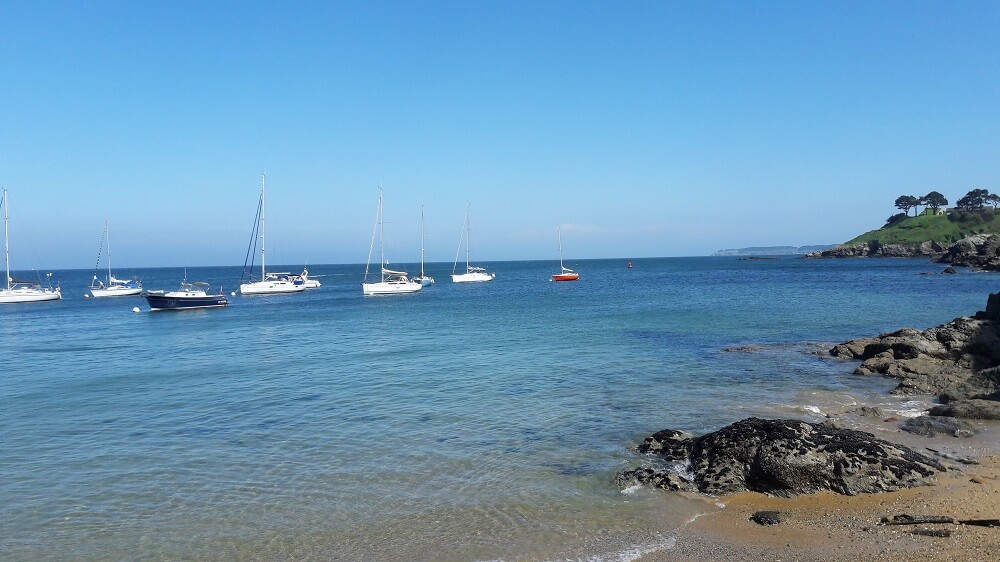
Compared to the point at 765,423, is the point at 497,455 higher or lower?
lower

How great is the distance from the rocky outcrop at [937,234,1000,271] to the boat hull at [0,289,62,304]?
134387 millimetres

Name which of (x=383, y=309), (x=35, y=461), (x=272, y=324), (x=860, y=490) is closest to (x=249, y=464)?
(x=35, y=461)

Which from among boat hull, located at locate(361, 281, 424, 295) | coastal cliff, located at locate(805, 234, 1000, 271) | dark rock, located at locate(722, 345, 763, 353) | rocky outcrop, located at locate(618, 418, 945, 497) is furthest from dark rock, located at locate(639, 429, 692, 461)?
coastal cliff, located at locate(805, 234, 1000, 271)

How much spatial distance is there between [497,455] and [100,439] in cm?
1048

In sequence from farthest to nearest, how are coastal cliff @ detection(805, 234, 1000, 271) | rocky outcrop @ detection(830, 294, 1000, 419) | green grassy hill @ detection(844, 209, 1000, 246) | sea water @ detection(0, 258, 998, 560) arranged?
green grassy hill @ detection(844, 209, 1000, 246) < coastal cliff @ detection(805, 234, 1000, 271) < rocky outcrop @ detection(830, 294, 1000, 419) < sea water @ detection(0, 258, 998, 560)

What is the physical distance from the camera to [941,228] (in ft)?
532

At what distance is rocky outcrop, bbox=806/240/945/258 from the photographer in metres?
154

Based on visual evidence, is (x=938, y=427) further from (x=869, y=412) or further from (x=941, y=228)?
(x=941, y=228)

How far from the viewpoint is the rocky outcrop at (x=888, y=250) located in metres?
154

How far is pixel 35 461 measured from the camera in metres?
14.4

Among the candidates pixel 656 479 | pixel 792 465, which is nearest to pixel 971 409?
pixel 792 465

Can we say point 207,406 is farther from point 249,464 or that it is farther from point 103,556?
point 103,556

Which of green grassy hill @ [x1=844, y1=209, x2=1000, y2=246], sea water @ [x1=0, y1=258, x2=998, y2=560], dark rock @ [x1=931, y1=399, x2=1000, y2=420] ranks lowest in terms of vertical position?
sea water @ [x1=0, y1=258, x2=998, y2=560]

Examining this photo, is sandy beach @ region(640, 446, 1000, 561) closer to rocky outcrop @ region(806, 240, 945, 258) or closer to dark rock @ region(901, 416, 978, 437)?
dark rock @ region(901, 416, 978, 437)
